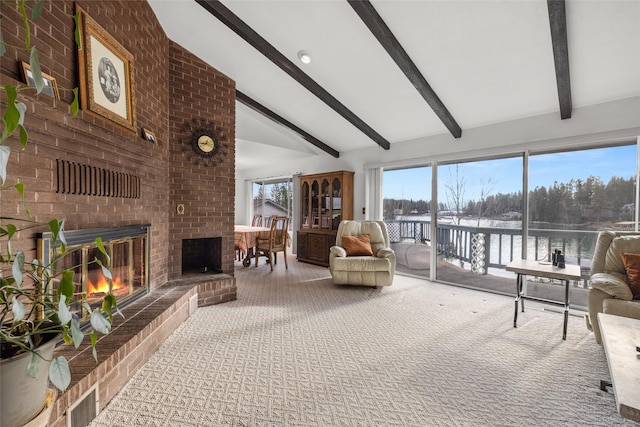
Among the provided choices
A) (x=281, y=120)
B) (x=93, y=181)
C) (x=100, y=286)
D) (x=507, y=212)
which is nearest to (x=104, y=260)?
(x=100, y=286)

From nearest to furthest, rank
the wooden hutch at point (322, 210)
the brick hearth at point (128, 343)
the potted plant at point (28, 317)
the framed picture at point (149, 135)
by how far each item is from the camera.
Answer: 1. the potted plant at point (28, 317)
2. the brick hearth at point (128, 343)
3. the framed picture at point (149, 135)
4. the wooden hutch at point (322, 210)

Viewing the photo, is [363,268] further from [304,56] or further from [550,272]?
[304,56]

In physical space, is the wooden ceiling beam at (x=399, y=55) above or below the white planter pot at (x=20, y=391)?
above

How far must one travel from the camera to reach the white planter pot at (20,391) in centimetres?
89

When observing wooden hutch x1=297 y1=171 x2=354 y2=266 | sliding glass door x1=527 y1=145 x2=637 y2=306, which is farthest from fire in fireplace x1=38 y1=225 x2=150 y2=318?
sliding glass door x1=527 y1=145 x2=637 y2=306

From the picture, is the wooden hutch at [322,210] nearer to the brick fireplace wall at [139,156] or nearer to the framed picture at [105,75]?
the brick fireplace wall at [139,156]

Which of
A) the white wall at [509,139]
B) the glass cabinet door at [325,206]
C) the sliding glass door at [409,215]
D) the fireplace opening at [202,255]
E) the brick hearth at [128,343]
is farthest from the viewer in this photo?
the glass cabinet door at [325,206]

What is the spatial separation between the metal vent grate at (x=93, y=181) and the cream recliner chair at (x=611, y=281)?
3665 millimetres

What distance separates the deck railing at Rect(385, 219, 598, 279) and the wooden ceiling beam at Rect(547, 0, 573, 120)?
1343 millimetres

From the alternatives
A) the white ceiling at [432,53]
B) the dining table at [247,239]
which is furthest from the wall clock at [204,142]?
the dining table at [247,239]

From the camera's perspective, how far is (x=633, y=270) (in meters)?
2.28

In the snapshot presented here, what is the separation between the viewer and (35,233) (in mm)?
1503

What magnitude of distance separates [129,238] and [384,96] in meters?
3.09

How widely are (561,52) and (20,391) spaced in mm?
3768
